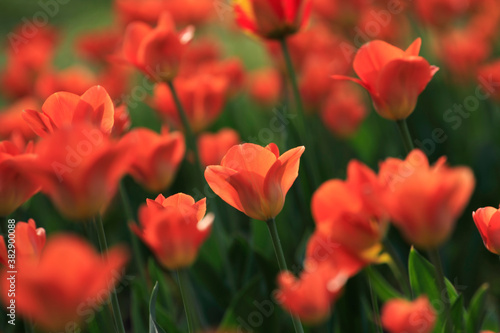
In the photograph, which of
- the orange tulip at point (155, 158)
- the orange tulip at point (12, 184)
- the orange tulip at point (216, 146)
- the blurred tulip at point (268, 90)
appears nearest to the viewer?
the orange tulip at point (12, 184)

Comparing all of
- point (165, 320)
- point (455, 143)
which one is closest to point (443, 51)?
point (455, 143)

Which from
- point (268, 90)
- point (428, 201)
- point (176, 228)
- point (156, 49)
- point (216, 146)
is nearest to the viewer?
point (428, 201)

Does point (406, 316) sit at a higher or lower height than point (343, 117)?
higher

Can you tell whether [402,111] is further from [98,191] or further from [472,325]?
[98,191]

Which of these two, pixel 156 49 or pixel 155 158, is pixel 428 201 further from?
pixel 156 49

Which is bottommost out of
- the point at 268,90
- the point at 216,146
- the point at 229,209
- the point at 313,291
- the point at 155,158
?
the point at 268,90

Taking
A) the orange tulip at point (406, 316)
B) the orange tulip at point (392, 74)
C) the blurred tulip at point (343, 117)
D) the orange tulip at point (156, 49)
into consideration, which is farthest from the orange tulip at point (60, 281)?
the blurred tulip at point (343, 117)

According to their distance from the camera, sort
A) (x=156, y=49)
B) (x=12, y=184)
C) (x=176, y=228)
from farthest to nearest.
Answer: (x=156, y=49) → (x=12, y=184) → (x=176, y=228)

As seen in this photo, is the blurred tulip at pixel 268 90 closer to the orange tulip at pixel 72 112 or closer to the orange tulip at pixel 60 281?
the orange tulip at pixel 72 112

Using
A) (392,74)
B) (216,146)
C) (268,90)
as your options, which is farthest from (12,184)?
(268,90)
